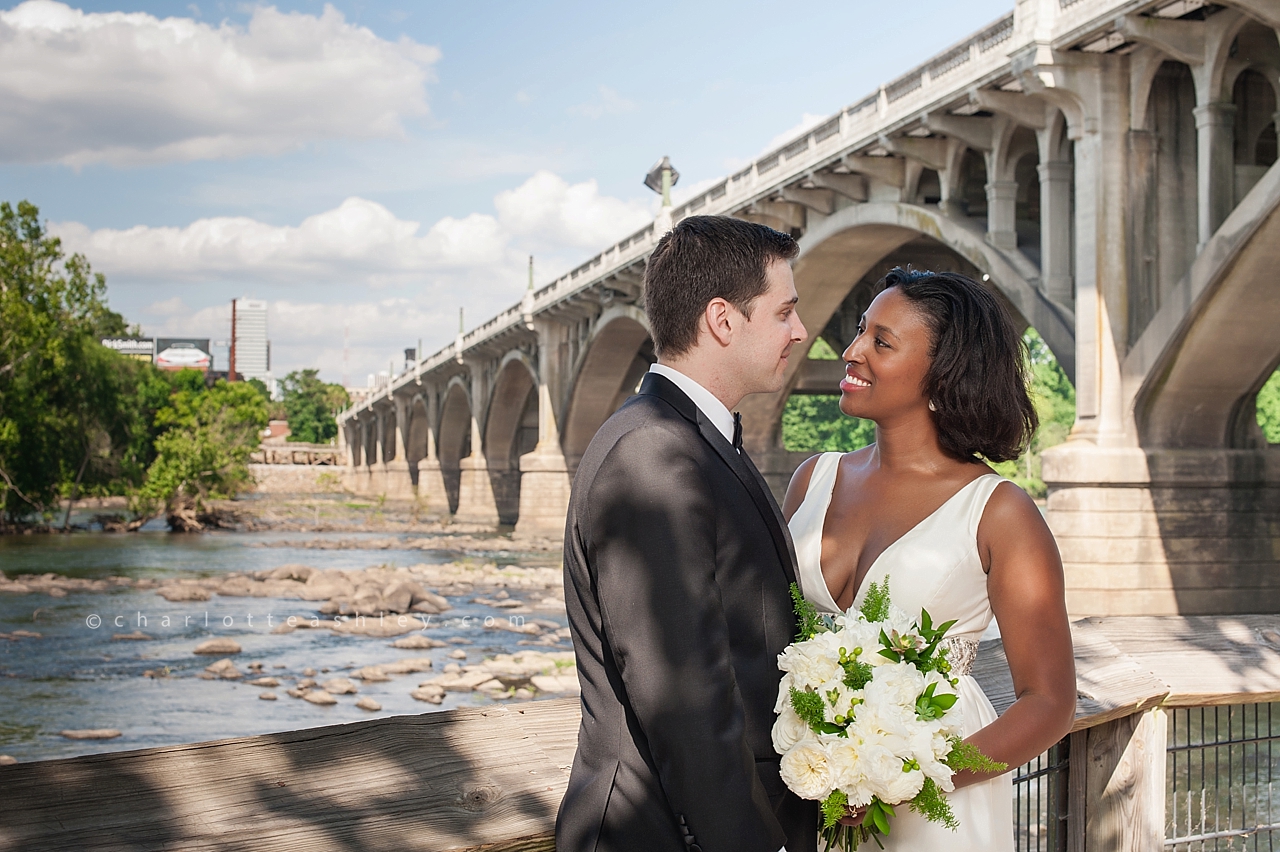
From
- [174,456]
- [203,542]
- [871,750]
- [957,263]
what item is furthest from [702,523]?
[174,456]

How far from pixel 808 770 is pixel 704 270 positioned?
774 millimetres

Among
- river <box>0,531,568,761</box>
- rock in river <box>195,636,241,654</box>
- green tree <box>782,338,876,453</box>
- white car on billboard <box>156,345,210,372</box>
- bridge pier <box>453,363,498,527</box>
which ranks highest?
white car on billboard <box>156,345,210,372</box>

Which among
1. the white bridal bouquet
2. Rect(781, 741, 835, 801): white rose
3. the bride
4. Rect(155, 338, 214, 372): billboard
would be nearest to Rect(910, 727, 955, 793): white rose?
the white bridal bouquet

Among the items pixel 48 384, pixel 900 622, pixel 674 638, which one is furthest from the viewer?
pixel 48 384

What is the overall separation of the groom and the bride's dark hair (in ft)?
1.46

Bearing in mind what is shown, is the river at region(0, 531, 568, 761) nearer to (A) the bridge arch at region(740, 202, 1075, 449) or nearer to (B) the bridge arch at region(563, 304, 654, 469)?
(A) the bridge arch at region(740, 202, 1075, 449)

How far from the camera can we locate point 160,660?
14.7 meters

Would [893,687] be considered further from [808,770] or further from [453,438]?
[453,438]

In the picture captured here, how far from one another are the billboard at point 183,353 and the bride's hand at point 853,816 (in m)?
129

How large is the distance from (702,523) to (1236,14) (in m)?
12.7

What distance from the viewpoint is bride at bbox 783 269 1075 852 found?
76.2 inches

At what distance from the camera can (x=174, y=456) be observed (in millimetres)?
36562

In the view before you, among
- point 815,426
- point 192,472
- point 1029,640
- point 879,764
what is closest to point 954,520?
point 1029,640

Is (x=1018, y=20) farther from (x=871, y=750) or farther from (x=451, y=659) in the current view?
(x=871, y=750)
